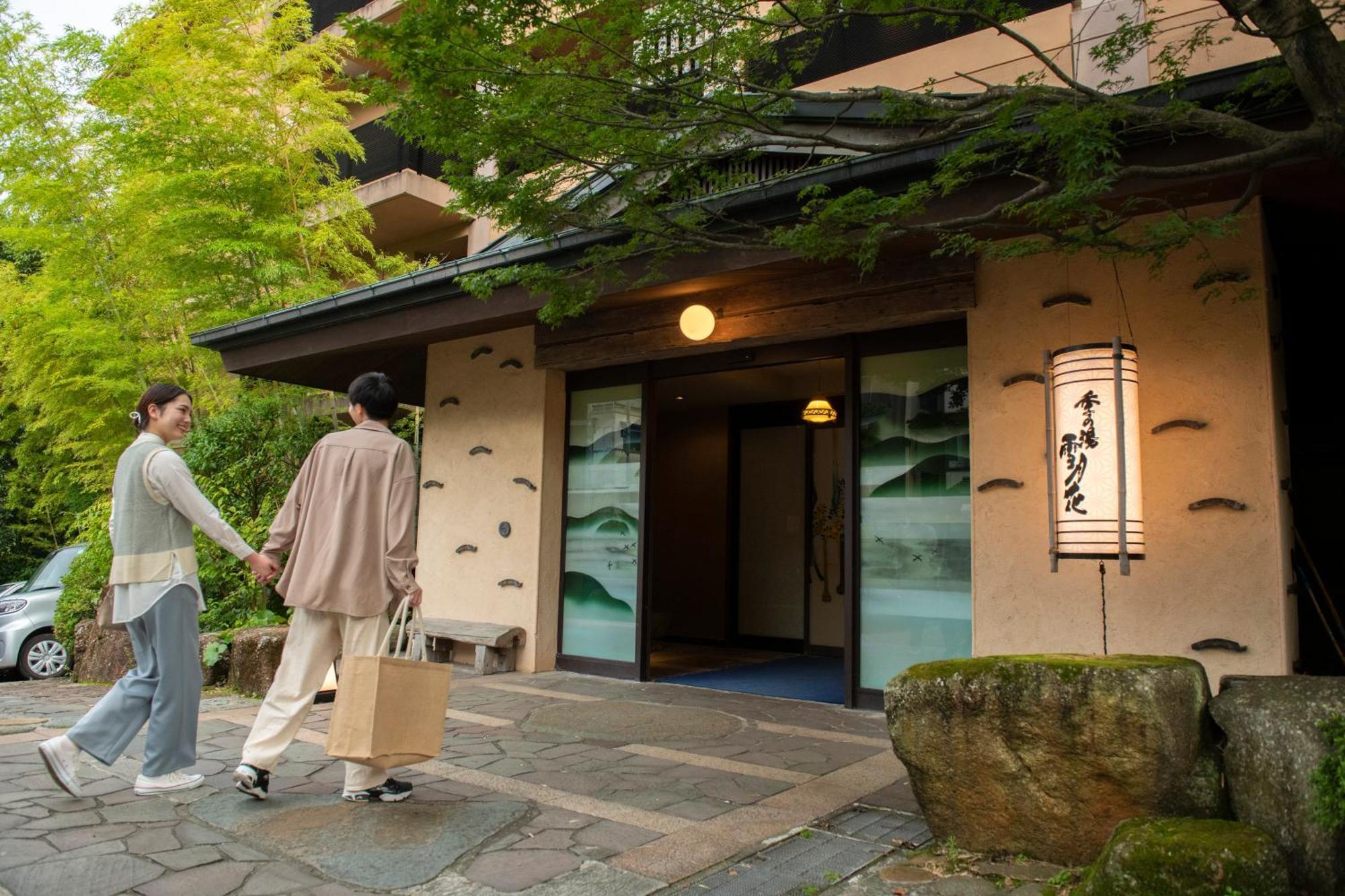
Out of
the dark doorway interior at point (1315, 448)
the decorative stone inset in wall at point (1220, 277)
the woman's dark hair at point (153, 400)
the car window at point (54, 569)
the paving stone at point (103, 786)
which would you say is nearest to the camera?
the paving stone at point (103, 786)

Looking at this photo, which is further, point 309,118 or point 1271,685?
point 309,118

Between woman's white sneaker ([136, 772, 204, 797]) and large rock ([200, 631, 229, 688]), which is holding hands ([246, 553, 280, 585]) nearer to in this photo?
woman's white sneaker ([136, 772, 204, 797])

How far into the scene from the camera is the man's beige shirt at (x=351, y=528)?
3660mm

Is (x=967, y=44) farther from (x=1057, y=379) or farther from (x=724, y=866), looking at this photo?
(x=724, y=866)

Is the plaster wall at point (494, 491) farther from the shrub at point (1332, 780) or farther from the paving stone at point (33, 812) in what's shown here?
the shrub at point (1332, 780)

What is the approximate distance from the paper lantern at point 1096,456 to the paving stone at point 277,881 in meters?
3.76

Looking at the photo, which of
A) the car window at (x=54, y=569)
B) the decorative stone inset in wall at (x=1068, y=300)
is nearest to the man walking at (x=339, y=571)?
the decorative stone inset in wall at (x=1068, y=300)

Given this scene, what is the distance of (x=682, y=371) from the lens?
294 inches

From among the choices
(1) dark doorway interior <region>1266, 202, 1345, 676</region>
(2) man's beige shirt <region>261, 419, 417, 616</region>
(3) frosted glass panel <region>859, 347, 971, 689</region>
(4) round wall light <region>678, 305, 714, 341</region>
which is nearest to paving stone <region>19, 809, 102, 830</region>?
(2) man's beige shirt <region>261, 419, 417, 616</region>

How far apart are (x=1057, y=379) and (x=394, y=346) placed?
622 cm

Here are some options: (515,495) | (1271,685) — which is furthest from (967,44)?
(1271,685)

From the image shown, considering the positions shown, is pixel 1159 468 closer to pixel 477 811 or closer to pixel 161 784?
pixel 477 811

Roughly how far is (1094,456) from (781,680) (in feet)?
12.7

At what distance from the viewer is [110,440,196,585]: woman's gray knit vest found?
3705mm
